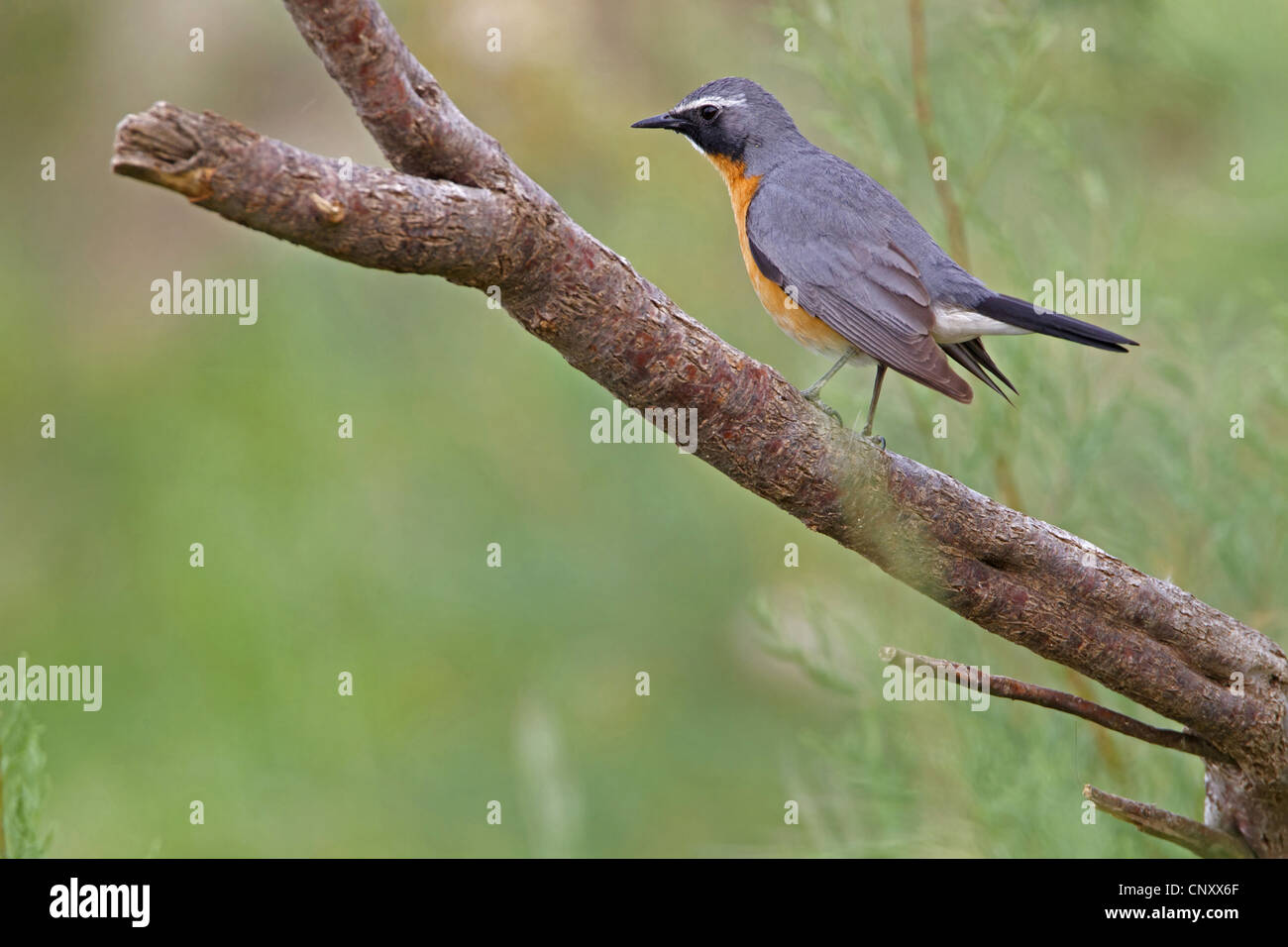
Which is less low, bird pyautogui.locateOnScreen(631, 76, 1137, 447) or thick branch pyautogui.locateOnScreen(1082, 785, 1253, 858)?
bird pyautogui.locateOnScreen(631, 76, 1137, 447)

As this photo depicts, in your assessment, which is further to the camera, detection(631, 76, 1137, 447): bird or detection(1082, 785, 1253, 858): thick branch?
detection(631, 76, 1137, 447): bird

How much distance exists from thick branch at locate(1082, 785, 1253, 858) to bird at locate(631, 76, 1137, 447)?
0.98 meters

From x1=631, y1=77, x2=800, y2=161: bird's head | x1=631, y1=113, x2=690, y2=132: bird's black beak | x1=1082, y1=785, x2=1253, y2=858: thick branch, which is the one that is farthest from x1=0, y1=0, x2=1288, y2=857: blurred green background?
x1=1082, y1=785, x2=1253, y2=858: thick branch

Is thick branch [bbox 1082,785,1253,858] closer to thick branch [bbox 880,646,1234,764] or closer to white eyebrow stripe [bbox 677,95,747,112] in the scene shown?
thick branch [bbox 880,646,1234,764]

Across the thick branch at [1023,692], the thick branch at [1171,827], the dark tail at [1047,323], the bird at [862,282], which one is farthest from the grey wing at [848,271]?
the thick branch at [1171,827]

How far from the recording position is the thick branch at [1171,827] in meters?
2.09

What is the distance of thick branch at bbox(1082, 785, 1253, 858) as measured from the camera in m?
2.09

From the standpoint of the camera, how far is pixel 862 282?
3086 millimetres

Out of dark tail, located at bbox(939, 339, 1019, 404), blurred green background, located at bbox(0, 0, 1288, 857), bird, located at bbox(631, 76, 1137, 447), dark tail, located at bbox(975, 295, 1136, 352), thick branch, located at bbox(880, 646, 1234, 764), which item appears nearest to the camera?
thick branch, located at bbox(880, 646, 1234, 764)

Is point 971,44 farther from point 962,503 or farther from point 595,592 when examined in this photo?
point 595,592

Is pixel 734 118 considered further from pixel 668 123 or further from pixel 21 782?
pixel 21 782

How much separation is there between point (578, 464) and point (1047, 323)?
3.25 meters

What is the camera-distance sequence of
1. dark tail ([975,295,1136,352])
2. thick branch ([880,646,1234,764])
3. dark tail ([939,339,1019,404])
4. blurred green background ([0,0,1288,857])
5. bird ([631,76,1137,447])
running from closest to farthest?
thick branch ([880,646,1234,764]), dark tail ([975,295,1136,352]), bird ([631,76,1137,447]), dark tail ([939,339,1019,404]), blurred green background ([0,0,1288,857])

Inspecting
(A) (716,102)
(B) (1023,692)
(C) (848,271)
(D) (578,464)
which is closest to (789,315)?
(C) (848,271)
